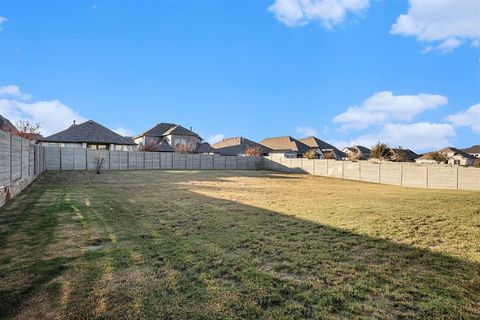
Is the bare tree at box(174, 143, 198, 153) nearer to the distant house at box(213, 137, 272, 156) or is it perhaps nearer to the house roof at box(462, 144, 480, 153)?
the distant house at box(213, 137, 272, 156)

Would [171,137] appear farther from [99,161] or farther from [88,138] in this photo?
[99,161]

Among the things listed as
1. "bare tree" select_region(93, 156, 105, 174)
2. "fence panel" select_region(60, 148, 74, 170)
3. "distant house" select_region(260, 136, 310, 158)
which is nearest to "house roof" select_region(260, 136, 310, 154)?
"distant house" select_region(260, 136, 310, 158)

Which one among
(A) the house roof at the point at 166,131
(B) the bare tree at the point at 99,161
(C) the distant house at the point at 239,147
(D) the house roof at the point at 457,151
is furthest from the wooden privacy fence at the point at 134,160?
(D) the house roof at the point at 457,151

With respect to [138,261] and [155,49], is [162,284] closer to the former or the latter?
[138,261]

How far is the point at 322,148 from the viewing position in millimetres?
53906

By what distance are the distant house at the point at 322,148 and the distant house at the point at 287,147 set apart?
1.61 m

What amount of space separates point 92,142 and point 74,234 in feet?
103

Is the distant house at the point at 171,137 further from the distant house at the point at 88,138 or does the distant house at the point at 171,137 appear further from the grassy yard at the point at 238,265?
the grassy yard at the point at 238,265

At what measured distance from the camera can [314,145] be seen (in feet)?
175

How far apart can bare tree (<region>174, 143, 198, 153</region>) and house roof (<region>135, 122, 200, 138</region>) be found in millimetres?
2018

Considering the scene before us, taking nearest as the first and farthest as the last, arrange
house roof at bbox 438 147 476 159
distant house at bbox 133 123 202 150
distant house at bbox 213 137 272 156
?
distant house at bbox 133 123 202 150, distant house at bbox 213 137 272 156, house roof at bbox 438 147 476 159

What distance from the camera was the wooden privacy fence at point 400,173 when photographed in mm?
18203

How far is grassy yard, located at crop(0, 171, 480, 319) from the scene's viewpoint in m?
2.92

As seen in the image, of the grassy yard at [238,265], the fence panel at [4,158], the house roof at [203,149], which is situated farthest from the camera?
the house roof at [203,149]
